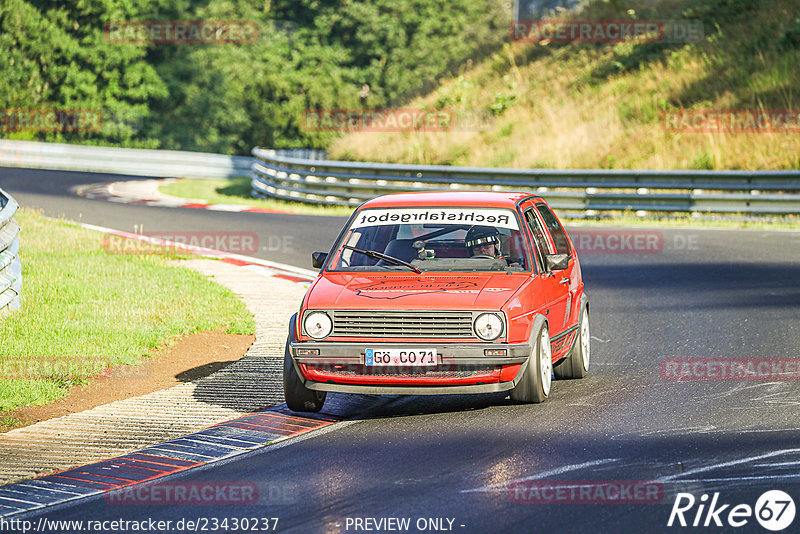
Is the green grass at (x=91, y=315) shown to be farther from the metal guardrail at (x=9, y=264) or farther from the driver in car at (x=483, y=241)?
the driver in car at (x=483, y=241)

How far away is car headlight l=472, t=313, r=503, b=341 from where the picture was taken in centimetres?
787

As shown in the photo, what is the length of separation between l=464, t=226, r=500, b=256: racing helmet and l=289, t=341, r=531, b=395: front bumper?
4.62 feet

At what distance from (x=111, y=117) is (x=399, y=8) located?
59.7 ft

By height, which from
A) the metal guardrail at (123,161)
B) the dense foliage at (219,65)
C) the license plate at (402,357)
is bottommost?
the license plate at (402,357)

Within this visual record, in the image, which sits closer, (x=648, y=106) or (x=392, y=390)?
(x=392, y=390)

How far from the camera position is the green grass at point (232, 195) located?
27.3 m

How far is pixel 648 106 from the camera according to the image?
3114 centimetres

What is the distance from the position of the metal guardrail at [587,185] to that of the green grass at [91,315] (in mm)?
9940

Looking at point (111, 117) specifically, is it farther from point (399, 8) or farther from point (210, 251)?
point (210, 251)

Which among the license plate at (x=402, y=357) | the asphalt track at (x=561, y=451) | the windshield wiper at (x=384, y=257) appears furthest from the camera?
the windshield wiper at (x=384, y=257)

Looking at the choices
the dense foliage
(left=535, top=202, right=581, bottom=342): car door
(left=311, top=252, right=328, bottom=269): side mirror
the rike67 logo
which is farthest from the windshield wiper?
the dense foliage

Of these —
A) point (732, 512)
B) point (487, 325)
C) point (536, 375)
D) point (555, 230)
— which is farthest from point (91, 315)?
point (732, 512)

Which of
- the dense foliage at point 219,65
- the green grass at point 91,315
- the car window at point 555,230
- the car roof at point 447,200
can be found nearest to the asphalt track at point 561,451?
A: the car window at point 555,230

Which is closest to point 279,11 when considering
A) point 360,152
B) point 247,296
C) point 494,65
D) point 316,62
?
point 316,62
